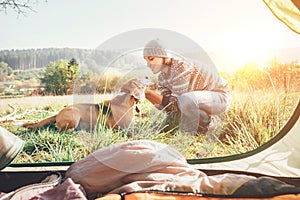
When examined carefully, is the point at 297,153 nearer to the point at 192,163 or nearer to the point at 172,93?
the point at 192,163

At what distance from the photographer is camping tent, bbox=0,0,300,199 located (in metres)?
1.72

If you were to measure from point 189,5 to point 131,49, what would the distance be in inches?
15.8

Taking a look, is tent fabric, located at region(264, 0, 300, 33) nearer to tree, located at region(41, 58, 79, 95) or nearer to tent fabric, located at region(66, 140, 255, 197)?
tent fabric, located at region(66, 140, 255, 197)

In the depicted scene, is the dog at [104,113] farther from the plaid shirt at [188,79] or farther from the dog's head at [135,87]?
the plaid shirt at [188,79]

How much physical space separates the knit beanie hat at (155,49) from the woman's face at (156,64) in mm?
23

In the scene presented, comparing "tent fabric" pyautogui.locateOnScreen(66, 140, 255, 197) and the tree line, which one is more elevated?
the tree line

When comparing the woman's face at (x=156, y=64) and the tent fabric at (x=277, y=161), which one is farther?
the woman's face at (x=156, y=64)

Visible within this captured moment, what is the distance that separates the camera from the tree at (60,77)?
2135 mm

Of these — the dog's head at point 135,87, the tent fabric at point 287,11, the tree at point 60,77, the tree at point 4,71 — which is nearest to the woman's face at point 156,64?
the dog's head at point 135,87

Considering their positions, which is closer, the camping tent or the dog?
the camping tent

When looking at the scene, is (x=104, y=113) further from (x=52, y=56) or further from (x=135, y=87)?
(x=52, y=56)

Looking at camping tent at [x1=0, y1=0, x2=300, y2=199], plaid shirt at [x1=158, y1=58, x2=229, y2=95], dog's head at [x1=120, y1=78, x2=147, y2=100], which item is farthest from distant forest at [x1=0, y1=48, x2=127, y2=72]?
camping tent at [x1=0, y1=0, x2=300, y2=199]

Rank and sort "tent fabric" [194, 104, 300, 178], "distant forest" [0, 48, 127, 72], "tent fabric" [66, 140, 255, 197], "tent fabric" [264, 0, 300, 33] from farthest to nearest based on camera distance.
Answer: "distant forest" [0, 48, 127, 72]
"tent fabric" [194, 104, 300, 178]
"tent fabric" [264, 0, 300, 33]
"tent fabric" [66, 140, 255, 197]

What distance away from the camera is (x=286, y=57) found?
6.86ft
